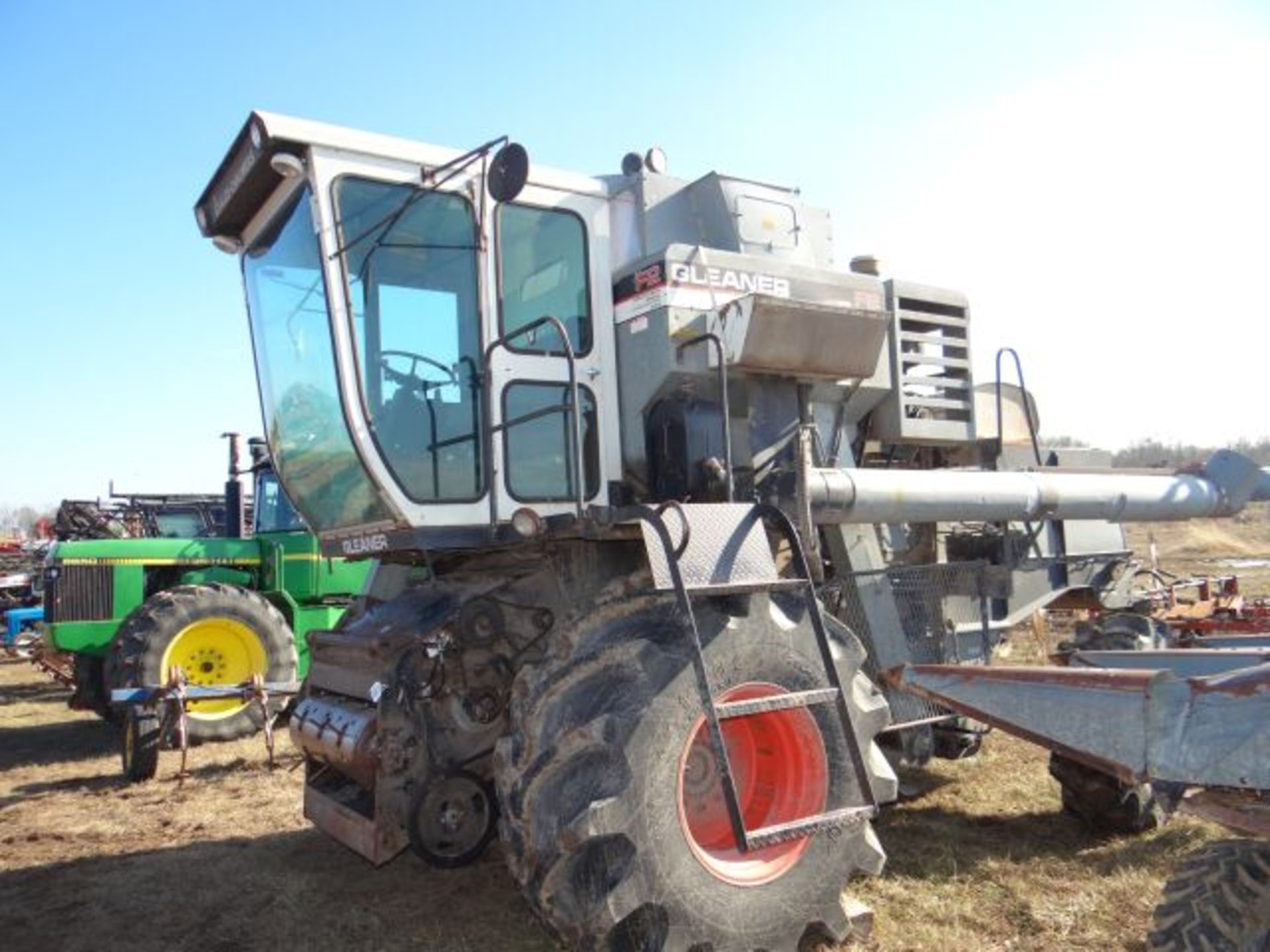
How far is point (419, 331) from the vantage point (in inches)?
188

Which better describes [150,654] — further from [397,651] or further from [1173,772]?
[1173,772]

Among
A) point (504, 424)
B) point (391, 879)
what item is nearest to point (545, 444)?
point (504, 424)

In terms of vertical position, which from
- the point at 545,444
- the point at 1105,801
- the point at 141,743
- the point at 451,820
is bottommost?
the point at 1105,801

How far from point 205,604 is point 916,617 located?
23.1 ft

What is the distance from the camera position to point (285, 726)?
408 inches

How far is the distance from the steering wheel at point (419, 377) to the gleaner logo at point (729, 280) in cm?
115

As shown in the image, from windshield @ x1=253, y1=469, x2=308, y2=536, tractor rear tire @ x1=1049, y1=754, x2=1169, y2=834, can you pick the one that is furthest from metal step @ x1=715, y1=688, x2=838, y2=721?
windshield @ x1=253, y1=469, x2=308, y2=536

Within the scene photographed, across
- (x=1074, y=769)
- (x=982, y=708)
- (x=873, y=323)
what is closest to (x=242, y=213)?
(x=873, y=323)

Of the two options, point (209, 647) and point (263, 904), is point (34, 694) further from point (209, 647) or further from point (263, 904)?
point (263, 904)

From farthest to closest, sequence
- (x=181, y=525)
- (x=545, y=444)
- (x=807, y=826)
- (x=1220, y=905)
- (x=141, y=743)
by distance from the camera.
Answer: (x=181, y=525) → (x=141, y=743) → (x=545, y=444) → (x=807, y=826) → (x=1220, y=905)

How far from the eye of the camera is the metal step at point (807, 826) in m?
3.59

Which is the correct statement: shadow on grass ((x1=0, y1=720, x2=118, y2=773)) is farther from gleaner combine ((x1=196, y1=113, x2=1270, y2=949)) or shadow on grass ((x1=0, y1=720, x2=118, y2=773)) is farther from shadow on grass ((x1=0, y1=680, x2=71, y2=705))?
gleaner combine ((x1=196, y1=113, x2=1270, y2=949))

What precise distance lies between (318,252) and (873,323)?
2.74 metres

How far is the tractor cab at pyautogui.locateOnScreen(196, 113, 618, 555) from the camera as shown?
462 centimetres
